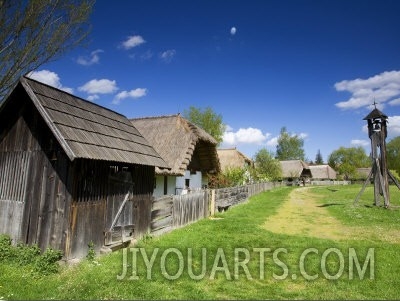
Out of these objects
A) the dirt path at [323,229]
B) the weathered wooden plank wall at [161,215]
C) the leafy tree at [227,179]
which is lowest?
the dirt path at [323,229]

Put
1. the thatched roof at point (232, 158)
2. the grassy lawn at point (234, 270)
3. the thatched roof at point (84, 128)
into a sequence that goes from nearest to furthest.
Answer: the grassy lawn at point (234, 270) < the thatched roof at point (84, 128) < the thatched roof at point (232, 158)

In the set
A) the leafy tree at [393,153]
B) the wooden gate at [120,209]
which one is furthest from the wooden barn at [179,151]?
the leafy tree at [393,153]

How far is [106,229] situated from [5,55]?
7197mm

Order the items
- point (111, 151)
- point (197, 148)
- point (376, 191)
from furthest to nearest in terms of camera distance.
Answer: point (197, 148), point (376, 191), point (111, 151)

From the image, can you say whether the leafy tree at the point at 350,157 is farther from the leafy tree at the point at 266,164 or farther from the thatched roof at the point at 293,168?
the leafy tree at the point at 266,164

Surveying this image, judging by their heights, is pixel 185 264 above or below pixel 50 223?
below

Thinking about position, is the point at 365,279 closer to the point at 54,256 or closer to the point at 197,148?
the point at 54,256

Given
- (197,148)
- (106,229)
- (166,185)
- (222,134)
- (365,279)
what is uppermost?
(222,134)

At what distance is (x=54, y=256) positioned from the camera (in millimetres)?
7809

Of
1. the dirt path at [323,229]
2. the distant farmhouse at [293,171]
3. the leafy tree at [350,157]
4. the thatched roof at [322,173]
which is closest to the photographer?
the dirt path at [323,229]

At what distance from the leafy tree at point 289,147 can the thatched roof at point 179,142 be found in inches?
2926

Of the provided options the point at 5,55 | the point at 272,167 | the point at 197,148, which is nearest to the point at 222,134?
the point at 272,167

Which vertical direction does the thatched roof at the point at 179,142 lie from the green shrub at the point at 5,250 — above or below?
above

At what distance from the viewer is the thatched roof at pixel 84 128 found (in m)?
8.13
